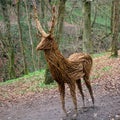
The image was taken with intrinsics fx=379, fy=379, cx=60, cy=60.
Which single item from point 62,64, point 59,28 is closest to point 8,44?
point 59,28

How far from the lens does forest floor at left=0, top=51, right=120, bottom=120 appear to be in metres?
10.3

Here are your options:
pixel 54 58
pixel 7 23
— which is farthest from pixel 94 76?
pixel 7 23

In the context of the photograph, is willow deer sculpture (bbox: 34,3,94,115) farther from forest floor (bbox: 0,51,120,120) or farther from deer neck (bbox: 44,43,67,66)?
forest floor (bbox: 0,51,120,120)

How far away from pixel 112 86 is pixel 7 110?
3.78 meters

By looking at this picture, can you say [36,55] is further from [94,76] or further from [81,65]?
[81,65]

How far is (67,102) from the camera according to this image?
12422 millimetres

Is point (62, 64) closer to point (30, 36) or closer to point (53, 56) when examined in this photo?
point (53, 56)

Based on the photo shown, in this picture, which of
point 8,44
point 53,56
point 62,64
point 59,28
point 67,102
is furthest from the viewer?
point 8,44

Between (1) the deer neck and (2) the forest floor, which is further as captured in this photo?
(2) the forest floor

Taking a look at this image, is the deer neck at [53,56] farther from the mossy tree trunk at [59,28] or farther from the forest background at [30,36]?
the forest background at [30,36]

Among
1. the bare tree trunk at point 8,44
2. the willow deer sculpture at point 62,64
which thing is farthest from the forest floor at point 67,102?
the bare tree trunk at point 8,44

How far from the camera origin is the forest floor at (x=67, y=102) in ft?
33.7

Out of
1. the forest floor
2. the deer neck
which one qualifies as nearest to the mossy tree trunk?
the forest floor

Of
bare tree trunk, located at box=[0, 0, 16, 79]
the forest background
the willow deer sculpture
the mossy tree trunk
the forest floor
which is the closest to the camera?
the willow deer sculpture
